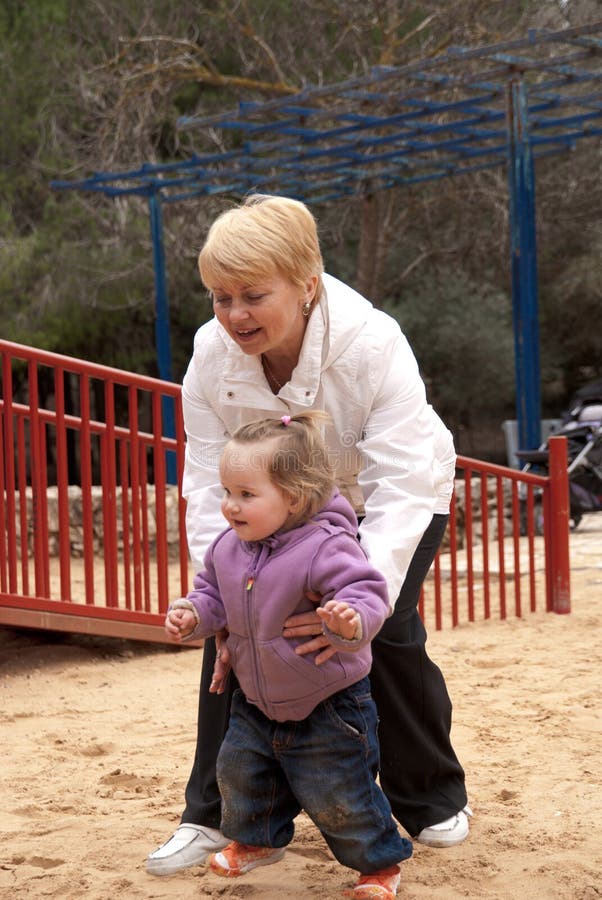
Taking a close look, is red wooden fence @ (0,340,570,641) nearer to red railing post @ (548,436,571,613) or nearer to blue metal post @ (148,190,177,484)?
red railing post @ (548,436,571,613)

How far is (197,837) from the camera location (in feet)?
9.75

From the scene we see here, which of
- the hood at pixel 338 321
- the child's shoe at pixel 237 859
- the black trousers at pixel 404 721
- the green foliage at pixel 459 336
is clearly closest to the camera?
the hood at pixel 338 321

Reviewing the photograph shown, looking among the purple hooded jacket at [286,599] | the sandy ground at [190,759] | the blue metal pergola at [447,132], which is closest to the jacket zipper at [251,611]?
the purple hooded jacket at [286,599]

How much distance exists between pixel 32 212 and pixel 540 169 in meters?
6.88

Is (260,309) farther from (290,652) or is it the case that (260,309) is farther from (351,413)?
(290,652)

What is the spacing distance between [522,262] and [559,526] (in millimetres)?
4002

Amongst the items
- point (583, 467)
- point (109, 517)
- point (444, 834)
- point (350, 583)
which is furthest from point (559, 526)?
point (350, 583)

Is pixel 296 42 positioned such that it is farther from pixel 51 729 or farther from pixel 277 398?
pixel 277 398

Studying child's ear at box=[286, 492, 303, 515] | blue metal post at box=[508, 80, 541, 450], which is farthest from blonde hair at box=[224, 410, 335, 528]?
blue metal post at box=[508, 80, 541, 450]

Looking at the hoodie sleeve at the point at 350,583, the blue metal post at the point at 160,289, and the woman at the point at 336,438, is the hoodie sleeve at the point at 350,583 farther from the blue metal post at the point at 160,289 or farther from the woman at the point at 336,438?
the blue metal post at the point at 160,289

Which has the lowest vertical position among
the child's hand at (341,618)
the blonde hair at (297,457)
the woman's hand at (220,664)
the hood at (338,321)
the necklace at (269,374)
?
the woman's hand at (220,664)

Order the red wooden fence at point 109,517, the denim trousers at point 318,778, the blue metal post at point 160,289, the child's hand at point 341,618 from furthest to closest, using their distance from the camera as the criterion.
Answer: the blue metal post at point 160,289, the red wooden fence at point 109,517, the denim trousers at point 318,778, the child's hand at point 341,618

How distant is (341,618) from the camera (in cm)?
232

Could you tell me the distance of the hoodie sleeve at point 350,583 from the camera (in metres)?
2.38
